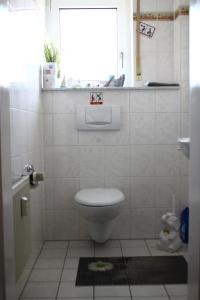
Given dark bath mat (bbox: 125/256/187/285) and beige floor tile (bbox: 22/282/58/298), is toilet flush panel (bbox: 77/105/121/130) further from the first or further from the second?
beige floor tile (bbox: 22/282/58/298)

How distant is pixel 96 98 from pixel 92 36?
749mm

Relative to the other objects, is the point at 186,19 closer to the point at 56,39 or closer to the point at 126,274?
the point at 56,39

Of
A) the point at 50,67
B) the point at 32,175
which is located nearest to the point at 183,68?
the point at 50,67

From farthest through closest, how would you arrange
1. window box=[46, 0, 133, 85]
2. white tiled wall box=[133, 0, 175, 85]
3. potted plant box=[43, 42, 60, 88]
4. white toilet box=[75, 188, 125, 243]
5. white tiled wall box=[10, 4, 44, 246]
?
window box=[46, 0, 133, 85] → white tiled wall box=[133, 0, 175, 85] → potted plant box=[43, 42, 60, 88] → white toilet box=[75, 188, 125, 243] → white tiled wall box=[10, 4, 44, 246]

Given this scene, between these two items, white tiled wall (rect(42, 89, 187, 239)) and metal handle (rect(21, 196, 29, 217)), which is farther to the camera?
white tiled wall (rect(42, 89, 187, 239))

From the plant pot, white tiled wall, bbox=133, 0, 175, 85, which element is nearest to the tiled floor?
the plant pot

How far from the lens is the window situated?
2.88 meters

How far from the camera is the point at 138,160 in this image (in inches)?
103

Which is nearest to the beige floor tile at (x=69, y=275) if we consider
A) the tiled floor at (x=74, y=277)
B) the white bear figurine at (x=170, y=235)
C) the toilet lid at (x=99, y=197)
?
the tiled floor at (x=74, y=277)

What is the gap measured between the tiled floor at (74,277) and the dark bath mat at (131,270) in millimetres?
56

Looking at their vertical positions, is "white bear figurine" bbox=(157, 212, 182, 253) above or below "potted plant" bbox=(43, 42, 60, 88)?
below

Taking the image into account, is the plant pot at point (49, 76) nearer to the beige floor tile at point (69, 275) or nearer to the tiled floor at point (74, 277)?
the tiled floor at point (74, 277)

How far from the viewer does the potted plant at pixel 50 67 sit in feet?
8.33

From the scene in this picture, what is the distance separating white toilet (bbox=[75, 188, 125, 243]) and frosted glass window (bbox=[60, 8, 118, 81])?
121cm
